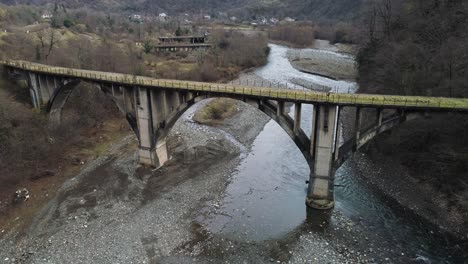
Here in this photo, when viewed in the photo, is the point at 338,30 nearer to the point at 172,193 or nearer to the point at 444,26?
the point at 444,26

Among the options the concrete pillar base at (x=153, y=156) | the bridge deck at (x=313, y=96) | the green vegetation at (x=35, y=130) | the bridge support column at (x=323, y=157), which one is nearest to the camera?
the bridge deck at (x=313, y=96)

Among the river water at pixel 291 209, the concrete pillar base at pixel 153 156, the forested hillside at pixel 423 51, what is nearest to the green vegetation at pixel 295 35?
the forested hillside at pixel 423 51

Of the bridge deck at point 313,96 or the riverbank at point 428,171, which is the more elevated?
the bridge deck at point 313,96

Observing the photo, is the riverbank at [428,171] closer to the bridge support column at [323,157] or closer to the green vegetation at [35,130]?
the bridge support column at [323,157]

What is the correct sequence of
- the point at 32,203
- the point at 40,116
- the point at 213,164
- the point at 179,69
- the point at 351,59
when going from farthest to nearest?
the point at 351,59
the point at 179,69
the point at 40,116
the point at 213,164
the point at 32,203

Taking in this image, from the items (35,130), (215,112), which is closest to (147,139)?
(35,130)

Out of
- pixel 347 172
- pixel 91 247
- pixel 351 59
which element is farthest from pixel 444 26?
pixel 351 59
